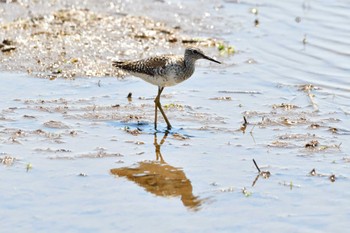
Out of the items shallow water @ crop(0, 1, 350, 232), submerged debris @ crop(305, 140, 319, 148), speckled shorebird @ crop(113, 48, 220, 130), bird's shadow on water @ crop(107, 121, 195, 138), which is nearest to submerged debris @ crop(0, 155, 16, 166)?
shallow water @ crop(0, 1, 350, 232)

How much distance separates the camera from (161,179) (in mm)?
8781

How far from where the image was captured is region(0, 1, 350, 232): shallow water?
7734 millimetres

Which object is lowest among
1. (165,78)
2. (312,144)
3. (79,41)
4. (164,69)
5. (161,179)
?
(161,179)

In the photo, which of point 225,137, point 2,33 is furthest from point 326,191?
point 2,33

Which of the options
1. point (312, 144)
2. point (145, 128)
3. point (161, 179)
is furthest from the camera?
point (145, 128)

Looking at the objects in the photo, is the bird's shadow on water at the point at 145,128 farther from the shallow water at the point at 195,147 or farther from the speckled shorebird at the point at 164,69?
the speckled shorebird at the point at 164,69

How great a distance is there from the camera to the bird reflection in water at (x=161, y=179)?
8.28 m

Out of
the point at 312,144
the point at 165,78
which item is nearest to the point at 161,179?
the point at 312,144

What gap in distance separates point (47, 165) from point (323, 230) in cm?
308

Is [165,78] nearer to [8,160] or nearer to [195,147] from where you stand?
[195,147]

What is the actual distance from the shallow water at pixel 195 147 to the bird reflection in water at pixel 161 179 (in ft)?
0.07

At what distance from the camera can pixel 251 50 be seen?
44.6 feet

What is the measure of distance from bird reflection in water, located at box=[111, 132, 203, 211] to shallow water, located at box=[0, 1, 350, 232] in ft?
0.07

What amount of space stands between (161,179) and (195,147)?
99cm
